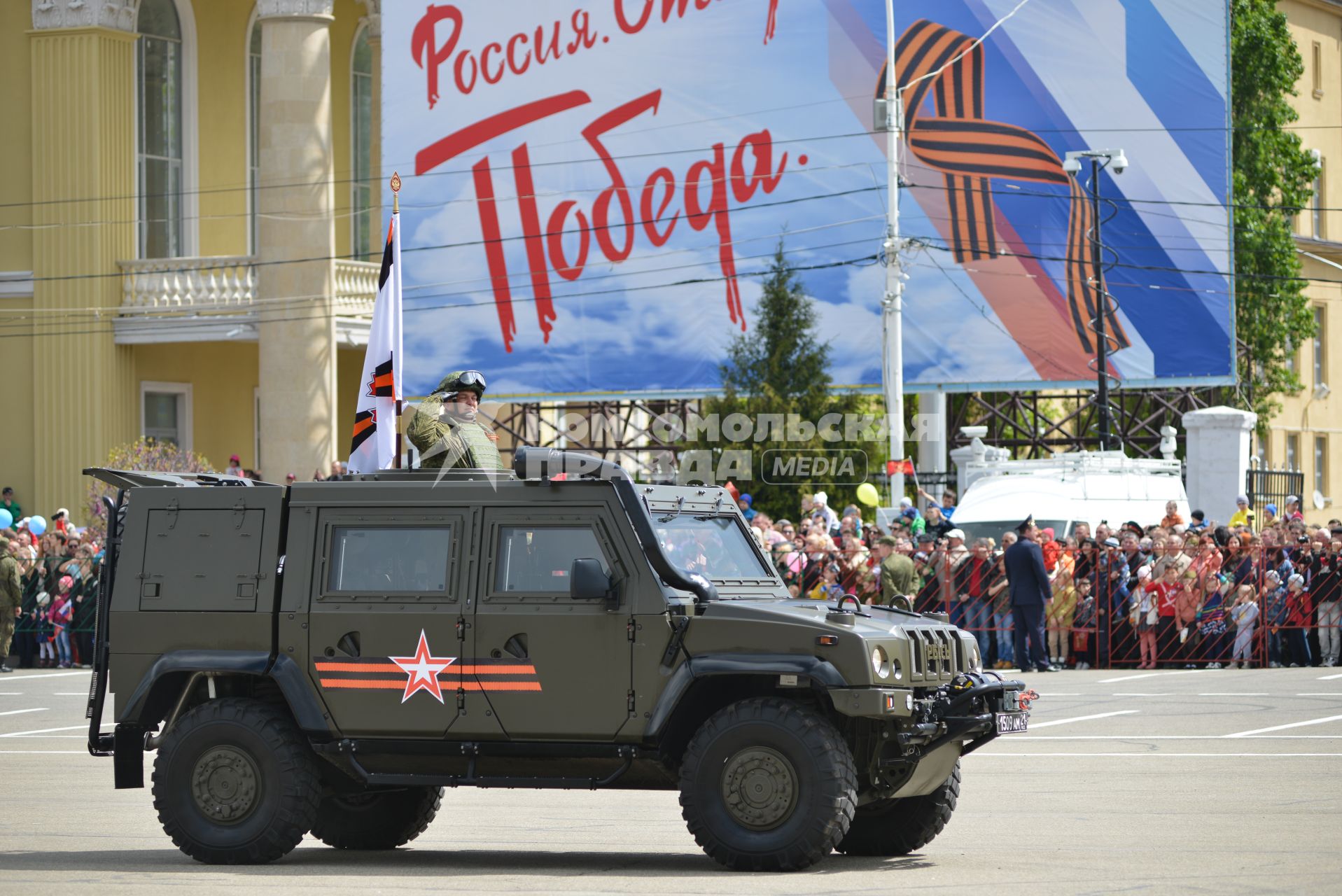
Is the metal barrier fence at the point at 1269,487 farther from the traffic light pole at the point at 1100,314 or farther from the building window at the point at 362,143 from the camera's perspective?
the building window at the point at 362,143

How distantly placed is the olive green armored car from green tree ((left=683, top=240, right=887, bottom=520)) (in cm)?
2417

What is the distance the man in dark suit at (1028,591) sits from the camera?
937 inches

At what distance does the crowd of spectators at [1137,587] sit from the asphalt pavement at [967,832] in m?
4.73

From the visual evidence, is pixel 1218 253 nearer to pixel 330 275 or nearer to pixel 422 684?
pixel 330 275

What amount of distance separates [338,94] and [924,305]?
1680cm

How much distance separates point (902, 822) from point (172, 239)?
34.9 metres

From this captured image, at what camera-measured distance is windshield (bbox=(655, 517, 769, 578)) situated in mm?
10969

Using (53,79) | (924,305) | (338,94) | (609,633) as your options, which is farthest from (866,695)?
(338,94)

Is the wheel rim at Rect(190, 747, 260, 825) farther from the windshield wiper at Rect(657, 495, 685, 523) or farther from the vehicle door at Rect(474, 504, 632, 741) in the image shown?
the windshield wiper at Rect(657, 495, 685, 523)

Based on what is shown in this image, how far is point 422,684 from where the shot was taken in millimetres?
10938

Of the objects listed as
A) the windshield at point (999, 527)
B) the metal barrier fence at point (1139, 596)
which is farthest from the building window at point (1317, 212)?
the metal barrier fence at point (1139, 596)

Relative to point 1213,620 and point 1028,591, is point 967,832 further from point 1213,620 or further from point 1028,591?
point 1213,620

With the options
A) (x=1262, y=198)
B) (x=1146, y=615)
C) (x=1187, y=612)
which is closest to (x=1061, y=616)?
(x=1146, y=615)

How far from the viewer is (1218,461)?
34.3 meters
